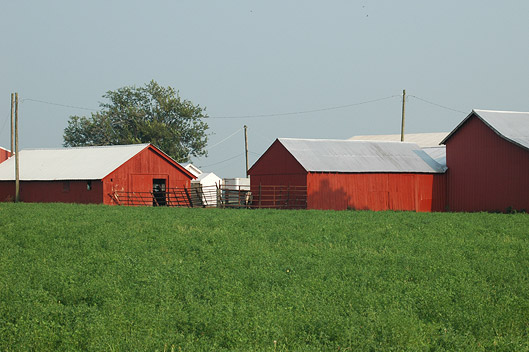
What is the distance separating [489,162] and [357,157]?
826 centimetres

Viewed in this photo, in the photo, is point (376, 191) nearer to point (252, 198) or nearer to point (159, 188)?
point (252, 198)

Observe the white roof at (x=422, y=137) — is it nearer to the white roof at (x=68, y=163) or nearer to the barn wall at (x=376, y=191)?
the barn wall at (x=376, y=191)

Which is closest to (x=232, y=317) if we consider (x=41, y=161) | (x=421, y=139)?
(x=41, y=161)

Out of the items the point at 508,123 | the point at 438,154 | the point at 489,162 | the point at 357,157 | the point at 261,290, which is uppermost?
the point at 508,123

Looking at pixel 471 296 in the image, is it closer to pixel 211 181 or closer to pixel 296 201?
pixel 296 201

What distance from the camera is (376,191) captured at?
3825 centimetres

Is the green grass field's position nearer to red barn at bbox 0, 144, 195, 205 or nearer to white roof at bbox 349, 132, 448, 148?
red barn at bbox 0, 144, 195, 205

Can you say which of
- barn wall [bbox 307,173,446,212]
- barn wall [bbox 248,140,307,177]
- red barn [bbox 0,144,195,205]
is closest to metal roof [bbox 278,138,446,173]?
barn wall [bbox 248,140,307,177]

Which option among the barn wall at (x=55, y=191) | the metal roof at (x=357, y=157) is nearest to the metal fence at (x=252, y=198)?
the barn wall at (x=55, y=191)

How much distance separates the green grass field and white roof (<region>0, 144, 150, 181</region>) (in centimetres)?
2388

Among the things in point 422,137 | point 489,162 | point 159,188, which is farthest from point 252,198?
point 422,137

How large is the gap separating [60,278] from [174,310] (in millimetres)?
3370

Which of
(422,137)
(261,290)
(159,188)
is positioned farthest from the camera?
(422,137)

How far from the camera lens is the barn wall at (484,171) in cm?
3288
